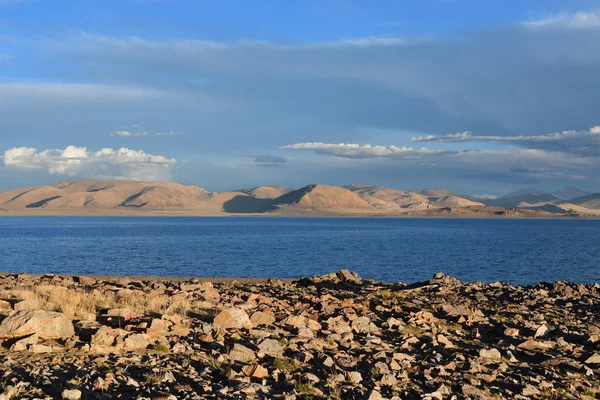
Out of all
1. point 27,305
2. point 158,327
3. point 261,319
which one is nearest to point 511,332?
point 261,319

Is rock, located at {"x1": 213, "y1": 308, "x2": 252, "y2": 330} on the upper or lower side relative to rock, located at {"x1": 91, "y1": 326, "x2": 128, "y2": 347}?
lower

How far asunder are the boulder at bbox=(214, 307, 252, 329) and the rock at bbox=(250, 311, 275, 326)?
442mm

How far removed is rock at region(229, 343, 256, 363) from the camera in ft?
40.9

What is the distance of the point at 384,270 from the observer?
61406 mm

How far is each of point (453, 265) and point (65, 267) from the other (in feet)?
145

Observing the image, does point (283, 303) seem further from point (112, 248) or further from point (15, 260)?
point (112, 248)

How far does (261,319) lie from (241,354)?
3483 mm

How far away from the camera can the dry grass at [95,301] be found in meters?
15.8

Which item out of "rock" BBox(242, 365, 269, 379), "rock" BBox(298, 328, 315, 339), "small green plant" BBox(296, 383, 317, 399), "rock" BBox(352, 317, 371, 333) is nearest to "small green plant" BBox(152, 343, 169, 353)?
"rock" BBox(242, 365, 269, 379)

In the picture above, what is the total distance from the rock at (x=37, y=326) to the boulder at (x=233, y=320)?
12.3ft

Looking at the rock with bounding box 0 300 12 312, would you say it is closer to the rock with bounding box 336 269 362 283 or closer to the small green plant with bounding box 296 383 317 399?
the small green plant with bounding box 296 383 317 399

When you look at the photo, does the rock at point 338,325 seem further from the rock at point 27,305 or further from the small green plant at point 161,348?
the rock at point 27,305

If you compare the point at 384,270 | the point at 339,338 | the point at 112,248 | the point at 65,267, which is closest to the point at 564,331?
the point at 339,338

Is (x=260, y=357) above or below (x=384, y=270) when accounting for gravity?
above
